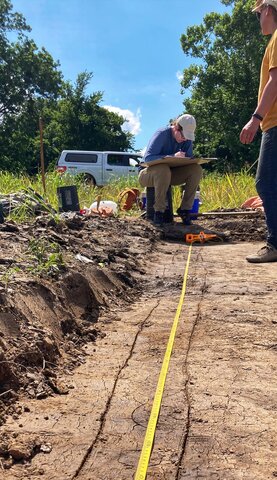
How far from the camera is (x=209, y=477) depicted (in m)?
1.30

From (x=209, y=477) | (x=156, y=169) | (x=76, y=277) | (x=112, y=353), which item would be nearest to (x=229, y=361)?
(x=112, y=353)

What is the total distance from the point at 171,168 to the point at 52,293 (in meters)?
4.26

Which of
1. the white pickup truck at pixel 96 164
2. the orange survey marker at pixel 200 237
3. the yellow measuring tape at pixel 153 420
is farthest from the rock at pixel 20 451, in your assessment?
the white pickup truck at pixel 96 164

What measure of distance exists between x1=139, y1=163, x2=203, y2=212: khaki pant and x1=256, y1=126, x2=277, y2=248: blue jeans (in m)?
2.27

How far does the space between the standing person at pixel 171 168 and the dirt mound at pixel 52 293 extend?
4.12ft

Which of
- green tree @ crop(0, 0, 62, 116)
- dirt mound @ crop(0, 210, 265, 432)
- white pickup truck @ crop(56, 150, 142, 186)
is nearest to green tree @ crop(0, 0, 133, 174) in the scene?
green tree @ crop(0, 0, 62, 116)

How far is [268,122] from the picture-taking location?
3930 millimetres

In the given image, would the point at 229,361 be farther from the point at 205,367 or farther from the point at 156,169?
the point at 156,169

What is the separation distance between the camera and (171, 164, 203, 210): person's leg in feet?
21.3

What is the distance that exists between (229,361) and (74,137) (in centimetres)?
2897

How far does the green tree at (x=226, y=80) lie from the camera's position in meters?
23.4

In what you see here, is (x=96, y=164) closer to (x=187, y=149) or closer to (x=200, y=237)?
(x=187, y=149)

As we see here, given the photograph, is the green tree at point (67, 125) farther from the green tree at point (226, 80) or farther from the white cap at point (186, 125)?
the white cap at point (186, 125)

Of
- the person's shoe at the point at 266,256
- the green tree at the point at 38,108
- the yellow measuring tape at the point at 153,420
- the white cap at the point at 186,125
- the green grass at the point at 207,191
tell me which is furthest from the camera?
the green tree at the point at 38,108
